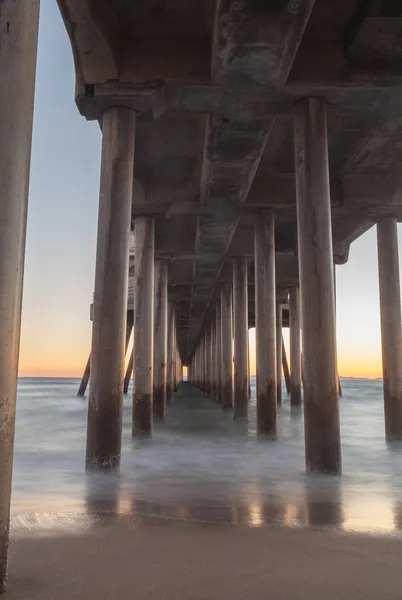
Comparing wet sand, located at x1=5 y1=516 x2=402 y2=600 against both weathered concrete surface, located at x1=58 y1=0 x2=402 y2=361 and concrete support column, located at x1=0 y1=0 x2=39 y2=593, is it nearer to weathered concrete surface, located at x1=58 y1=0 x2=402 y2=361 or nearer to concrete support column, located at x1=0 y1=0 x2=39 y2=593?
concrete support column, located at x1=0 y1=0 x2=39 y2=593

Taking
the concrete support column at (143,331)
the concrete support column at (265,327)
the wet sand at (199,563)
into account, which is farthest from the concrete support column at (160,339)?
the wet sand at (199,563)

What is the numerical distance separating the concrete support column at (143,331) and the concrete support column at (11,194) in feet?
25.5

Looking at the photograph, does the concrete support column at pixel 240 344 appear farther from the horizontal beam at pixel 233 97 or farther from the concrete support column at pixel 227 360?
the horizontal beam at pixel 233 97

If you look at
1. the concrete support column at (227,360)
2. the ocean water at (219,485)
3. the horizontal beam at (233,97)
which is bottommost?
the ocean water at (219,485)

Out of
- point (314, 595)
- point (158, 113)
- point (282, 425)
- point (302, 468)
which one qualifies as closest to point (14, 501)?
point (314, 595)

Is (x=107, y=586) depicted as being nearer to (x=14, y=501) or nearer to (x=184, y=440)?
(x=14, y=501)

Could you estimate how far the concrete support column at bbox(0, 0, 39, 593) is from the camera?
237 cm

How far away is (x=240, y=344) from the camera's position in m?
14.8

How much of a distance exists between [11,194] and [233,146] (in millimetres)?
5904

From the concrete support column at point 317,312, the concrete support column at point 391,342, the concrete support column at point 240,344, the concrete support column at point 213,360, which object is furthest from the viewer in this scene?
the concrete support column at point 213,360

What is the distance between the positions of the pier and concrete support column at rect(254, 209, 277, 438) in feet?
0.09

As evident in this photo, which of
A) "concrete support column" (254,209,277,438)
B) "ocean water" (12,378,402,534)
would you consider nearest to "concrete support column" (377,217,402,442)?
"ocean water" (12,378,402,534)

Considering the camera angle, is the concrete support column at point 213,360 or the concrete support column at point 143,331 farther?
the concrete support column at point 213,360

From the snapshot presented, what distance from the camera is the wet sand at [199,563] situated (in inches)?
95.8
